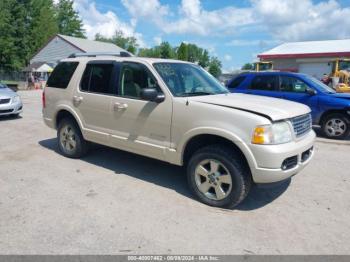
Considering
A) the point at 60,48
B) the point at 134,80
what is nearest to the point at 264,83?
the point at 134,80

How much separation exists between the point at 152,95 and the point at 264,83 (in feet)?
18.7

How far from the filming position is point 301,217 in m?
3.84

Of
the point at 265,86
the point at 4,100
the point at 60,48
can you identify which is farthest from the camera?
the point at 60,48

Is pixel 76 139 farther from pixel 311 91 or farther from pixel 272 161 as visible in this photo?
pixel 311 91

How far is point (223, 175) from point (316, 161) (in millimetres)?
3125

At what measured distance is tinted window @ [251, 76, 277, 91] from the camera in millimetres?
8953

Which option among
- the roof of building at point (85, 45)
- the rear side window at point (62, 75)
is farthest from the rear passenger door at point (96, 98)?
the roof of building at point (85, 45)

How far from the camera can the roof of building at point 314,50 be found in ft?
102

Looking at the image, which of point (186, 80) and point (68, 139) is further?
point (68, 139)

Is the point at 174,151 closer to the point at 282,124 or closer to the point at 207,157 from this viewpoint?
the point at 207,157

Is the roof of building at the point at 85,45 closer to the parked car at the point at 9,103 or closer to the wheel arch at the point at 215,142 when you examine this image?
the parked car at the point at 9,103

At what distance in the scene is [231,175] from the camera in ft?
12.7

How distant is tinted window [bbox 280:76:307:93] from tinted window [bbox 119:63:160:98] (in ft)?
17.6

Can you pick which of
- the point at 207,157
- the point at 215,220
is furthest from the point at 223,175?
the point at 215,220
